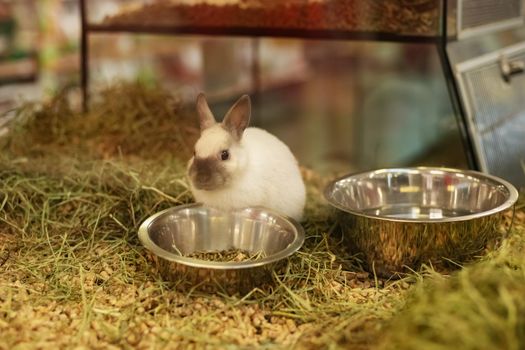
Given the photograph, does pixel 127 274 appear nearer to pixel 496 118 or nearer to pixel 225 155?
pixel 225 155

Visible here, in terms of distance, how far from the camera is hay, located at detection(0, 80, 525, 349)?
6.70ft

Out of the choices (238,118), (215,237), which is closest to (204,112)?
(238,118)

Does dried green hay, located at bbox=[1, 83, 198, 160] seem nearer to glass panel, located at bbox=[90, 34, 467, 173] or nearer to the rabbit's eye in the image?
glass panel, located at bbox=[90, 34, 467, 173]

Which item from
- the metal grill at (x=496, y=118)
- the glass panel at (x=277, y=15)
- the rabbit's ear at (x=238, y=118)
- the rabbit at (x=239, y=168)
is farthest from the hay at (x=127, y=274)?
the metal grill at (x=496, y=118)

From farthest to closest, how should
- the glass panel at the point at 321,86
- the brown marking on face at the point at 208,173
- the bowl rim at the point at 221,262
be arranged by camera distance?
the glass panel at the point at 321,86 < the brown marking on face at the point at 208,173 < the bowl rim at the point at 221,262

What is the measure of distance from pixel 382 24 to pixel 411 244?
118 cm

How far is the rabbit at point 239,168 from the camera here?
2.51 m

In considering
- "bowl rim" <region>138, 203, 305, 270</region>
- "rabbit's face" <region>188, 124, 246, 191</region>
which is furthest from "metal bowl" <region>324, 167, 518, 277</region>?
"rabbit's face" <region>188, 124, 246, 191</region>

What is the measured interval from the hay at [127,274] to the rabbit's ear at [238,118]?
18.1 inches

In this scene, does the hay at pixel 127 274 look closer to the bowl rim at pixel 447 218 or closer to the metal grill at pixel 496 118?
the bowl rim at pixel 447 218

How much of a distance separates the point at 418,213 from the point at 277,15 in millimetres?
1217

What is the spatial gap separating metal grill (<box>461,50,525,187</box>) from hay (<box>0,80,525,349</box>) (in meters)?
0.76

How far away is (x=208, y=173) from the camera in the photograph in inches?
97.8

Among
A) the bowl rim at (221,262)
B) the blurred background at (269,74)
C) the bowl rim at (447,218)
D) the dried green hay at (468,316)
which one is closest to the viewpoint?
the dried green hay at (468,316)
